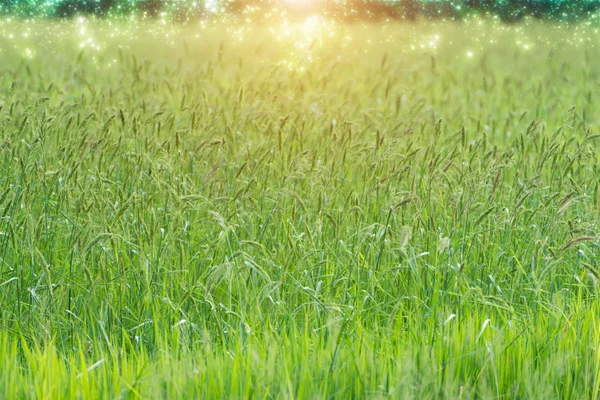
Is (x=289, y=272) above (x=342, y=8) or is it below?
above

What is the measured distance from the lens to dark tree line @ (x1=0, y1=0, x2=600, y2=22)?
1475cm

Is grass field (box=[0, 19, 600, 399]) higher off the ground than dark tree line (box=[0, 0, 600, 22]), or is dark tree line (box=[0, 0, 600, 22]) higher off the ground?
grass field (box=[0, 19, 600, 399])

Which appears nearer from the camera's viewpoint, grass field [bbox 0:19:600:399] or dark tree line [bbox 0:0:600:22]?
grass field [bbox 0:19:600:399]

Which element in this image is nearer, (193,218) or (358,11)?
(193,218)

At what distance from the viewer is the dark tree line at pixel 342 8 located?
14750 mm

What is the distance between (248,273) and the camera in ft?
8.75

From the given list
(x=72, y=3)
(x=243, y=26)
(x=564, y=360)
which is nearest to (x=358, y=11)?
(x=243, y=26)

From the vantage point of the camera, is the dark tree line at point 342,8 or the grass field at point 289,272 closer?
the grass field at point 289,272

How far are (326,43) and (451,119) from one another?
17.3ft

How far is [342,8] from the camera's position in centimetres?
1667

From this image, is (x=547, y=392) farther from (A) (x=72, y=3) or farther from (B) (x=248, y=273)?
(A) (x=72, y=3)

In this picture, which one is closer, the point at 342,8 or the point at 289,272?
the point at 289,272

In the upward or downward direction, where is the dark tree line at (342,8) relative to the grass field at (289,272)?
downward

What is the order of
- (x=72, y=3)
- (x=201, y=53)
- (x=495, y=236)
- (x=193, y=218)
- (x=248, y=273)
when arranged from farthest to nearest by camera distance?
(x=72, y=3)
(x=201, y=53)
(x=193, y=218)
(x=495, y=236)
(x=248, y=273)
